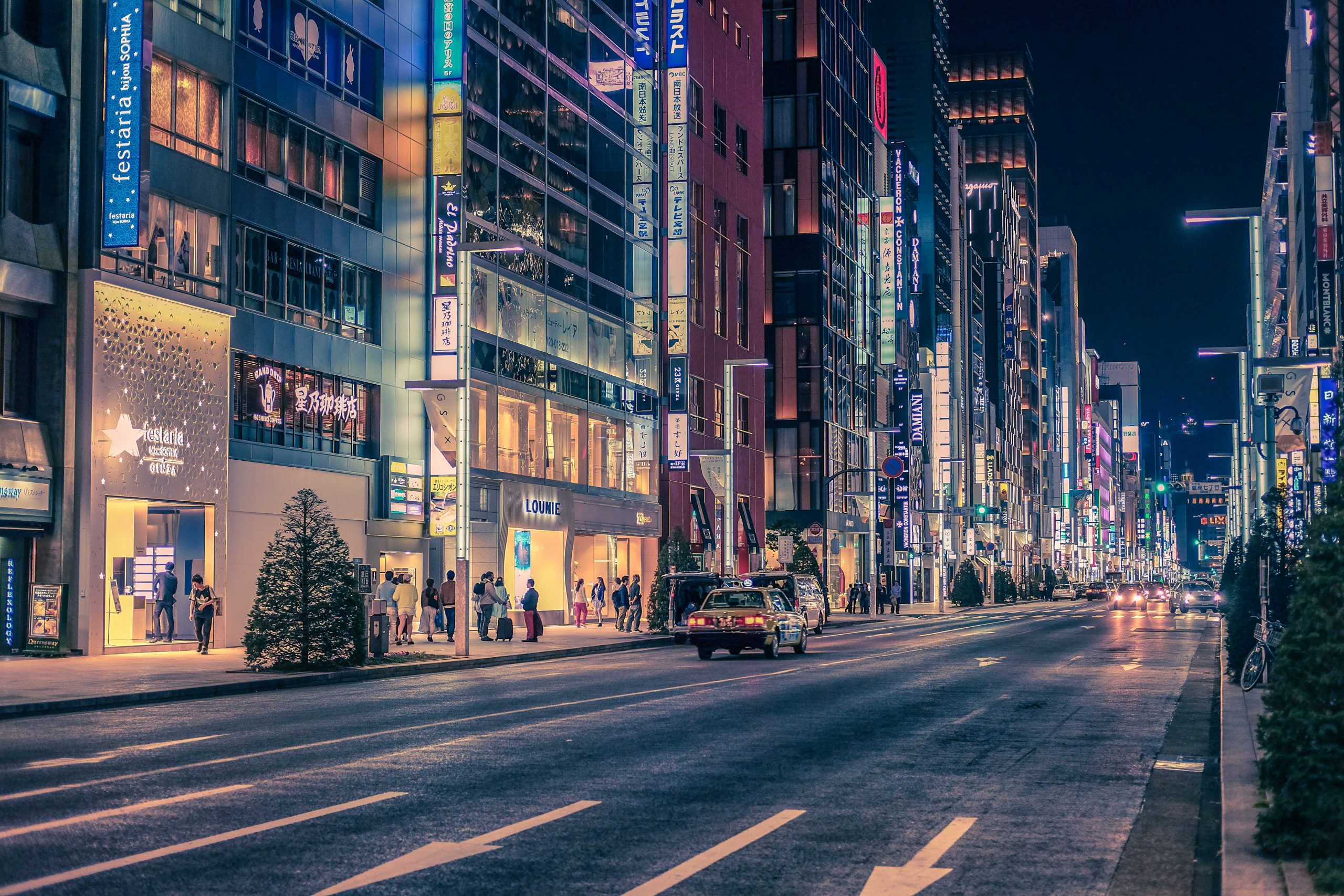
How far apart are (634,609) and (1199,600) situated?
1601 inches

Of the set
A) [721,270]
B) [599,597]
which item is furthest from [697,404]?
[599,597]

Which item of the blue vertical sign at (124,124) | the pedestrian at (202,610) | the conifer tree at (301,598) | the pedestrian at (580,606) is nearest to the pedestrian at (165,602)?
the pedestrian at (202,610)

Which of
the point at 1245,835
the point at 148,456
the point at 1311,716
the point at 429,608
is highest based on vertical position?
the point at 148,456

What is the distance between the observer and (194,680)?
25750mm

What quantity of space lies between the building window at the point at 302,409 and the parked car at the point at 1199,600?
145 feet

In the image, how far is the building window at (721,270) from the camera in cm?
7200

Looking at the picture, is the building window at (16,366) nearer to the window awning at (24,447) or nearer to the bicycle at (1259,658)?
the window awning at (24,447)

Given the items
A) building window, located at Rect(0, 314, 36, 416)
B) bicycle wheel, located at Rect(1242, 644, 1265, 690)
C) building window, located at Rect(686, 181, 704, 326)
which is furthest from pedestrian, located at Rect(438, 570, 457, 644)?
building window, located at Rect(686, 181, 704, 326)

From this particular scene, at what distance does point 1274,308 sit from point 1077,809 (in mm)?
130473

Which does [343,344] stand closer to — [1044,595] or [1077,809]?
[1077,809]

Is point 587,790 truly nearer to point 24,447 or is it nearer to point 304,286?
point 24,447

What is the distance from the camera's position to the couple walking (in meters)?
Answer: 49.7

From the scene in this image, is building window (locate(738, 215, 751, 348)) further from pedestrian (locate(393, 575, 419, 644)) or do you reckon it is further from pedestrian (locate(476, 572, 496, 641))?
pedestrian (locate(393, 575, 419, 644))

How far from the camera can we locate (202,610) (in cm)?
3491
